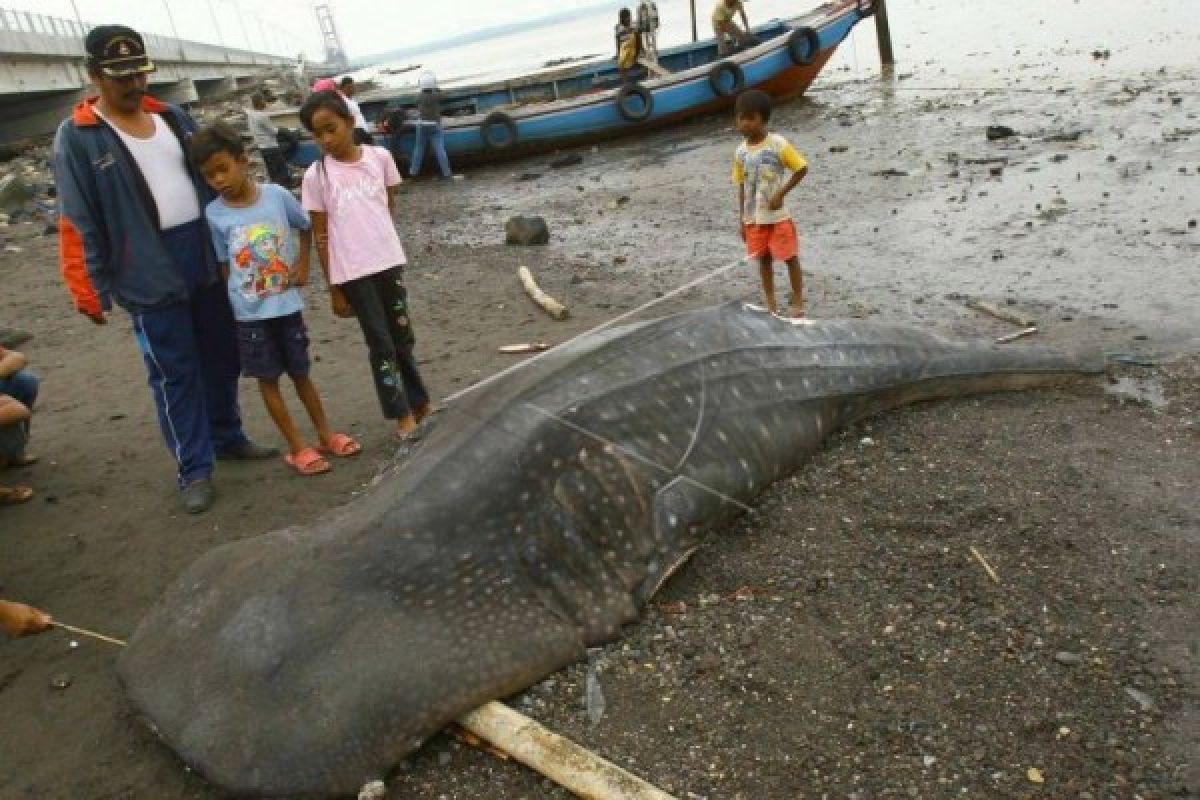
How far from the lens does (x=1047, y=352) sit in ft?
17.8

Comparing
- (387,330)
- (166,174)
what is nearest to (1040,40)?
(387,330)

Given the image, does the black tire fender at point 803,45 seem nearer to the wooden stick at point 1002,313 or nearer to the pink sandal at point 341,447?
the wooden stick at point 1002,313

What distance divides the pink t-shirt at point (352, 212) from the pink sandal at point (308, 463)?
3.52ft

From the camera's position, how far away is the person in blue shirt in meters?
4.62

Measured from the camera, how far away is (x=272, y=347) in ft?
16.4

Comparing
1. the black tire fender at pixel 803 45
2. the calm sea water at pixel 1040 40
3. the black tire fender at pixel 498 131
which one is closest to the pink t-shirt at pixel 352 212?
the black tire fender at pixel 498 131

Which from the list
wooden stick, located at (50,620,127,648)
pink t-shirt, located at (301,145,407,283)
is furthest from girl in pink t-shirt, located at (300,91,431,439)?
wooden stick, located at (50,620,127,648)

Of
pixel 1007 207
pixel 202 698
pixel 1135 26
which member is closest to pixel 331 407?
pixel 202 698

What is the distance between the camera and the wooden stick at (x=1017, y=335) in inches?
246

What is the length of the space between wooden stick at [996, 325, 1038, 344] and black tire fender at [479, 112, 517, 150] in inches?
546

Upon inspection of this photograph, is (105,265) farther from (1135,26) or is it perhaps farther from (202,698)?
(1135,26)

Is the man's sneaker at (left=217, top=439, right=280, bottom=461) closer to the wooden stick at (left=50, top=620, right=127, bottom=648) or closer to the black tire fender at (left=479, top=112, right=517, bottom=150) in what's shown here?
the wooden stick at (left=50, top=620, right=127, bottom=648)

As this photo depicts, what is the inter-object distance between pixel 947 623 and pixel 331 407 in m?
4.47

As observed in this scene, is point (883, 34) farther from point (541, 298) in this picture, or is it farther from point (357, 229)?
point (357, 229)
